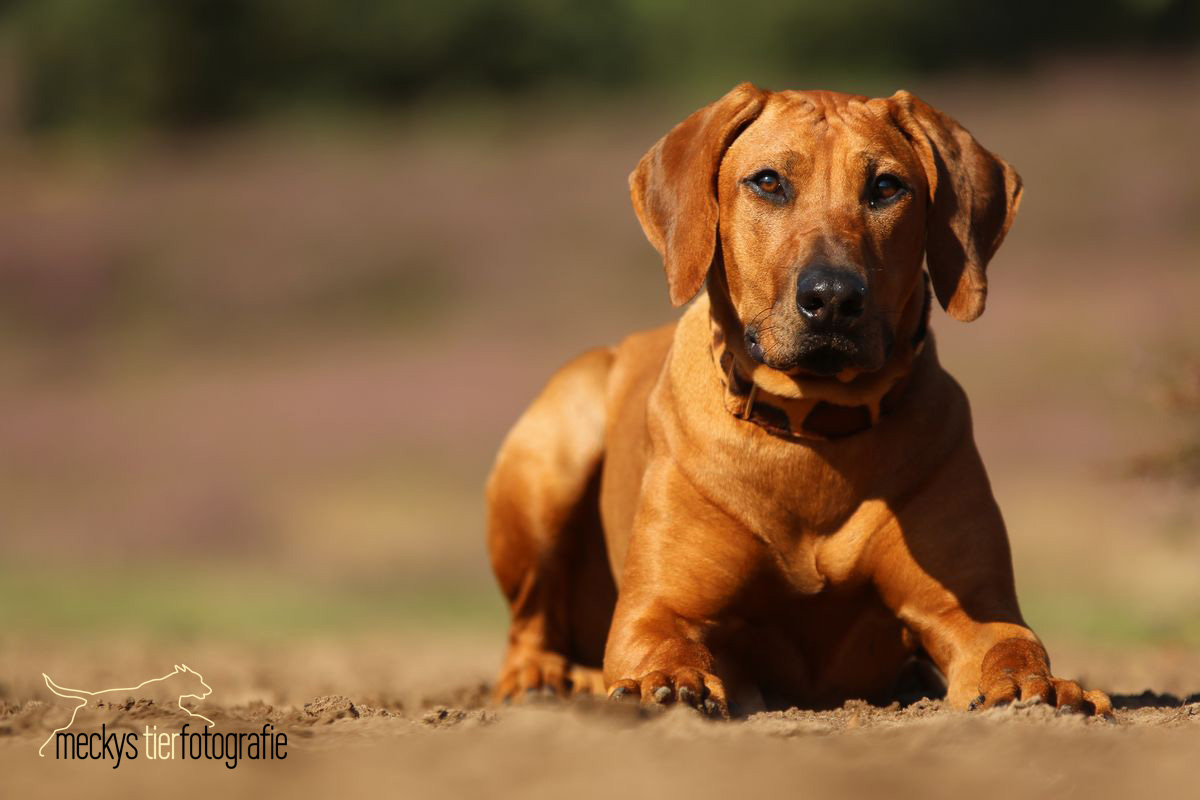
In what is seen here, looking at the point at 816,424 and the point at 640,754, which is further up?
the point at 816,424

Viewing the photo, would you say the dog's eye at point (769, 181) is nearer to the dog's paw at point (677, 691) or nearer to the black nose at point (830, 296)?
the black nose at point (830, 296)

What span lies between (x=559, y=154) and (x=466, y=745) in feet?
58.9

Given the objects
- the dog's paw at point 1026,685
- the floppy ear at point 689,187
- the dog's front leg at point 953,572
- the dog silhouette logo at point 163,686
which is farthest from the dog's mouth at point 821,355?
the dog silhouette logo at point 163,686

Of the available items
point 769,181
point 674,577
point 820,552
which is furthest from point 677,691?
point 769,181

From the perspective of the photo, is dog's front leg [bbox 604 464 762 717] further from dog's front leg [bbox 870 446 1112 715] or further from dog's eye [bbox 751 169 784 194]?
dog's eye [bbox 751 169 784 194]

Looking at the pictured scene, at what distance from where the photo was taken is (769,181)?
4.47 m

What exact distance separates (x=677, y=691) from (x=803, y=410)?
93 cm

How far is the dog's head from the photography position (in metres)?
4.19

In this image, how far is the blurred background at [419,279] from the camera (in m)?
11.1

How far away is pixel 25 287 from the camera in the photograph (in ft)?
62.5

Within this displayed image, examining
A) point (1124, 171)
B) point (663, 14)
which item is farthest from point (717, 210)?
point (663, 14)

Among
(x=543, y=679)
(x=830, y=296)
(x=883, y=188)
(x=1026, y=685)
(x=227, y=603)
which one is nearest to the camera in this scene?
(x=1026, y=685)

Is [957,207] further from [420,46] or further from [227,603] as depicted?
[420,46]

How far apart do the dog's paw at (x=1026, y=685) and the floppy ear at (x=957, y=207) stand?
0.97 meters
